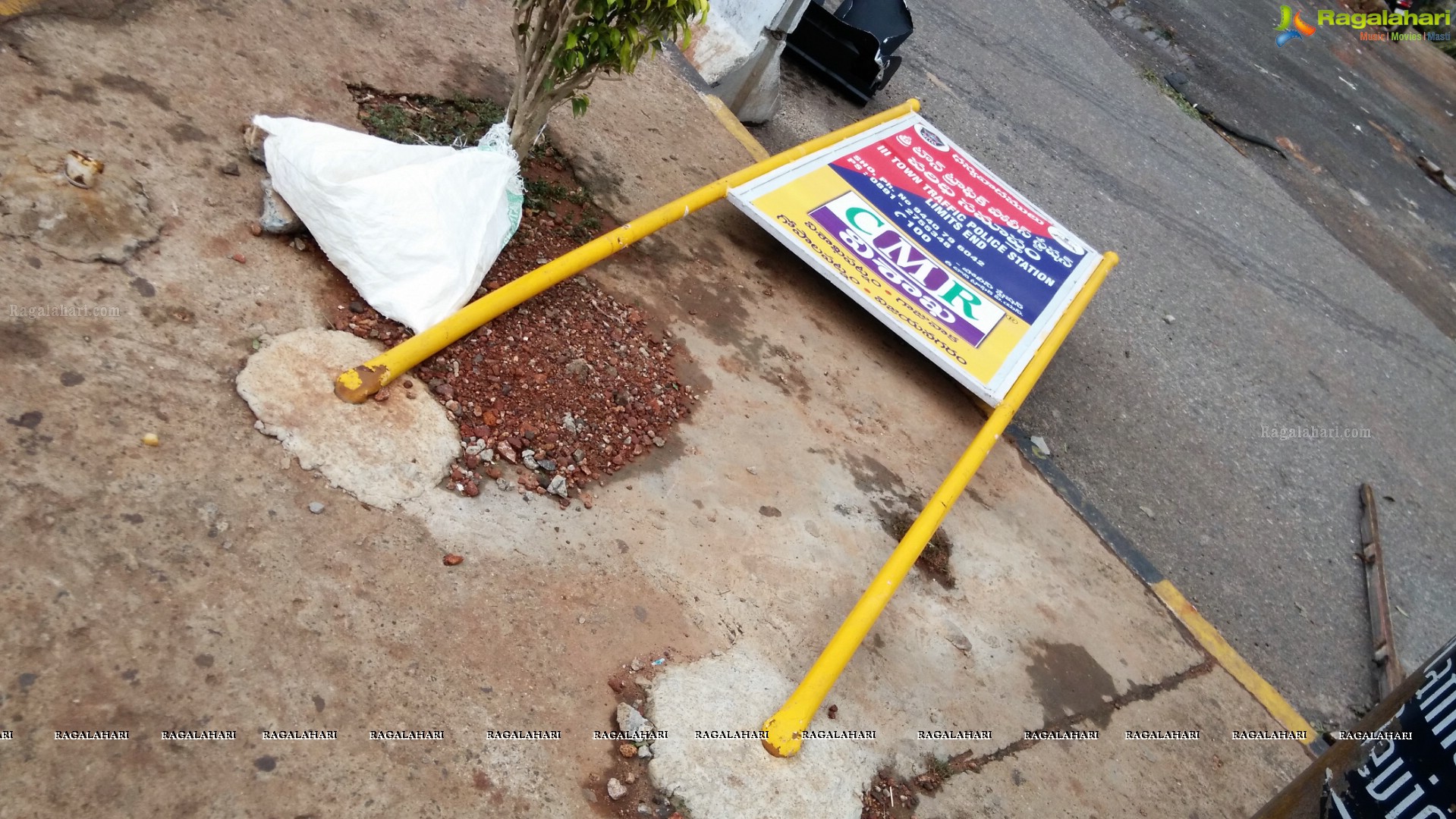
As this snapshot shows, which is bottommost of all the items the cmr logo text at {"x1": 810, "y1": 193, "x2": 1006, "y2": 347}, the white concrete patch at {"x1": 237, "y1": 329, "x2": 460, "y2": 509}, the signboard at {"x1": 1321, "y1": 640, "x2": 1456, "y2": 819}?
the white concrete patch at {"x1": 237, "y1": 329, "x2": 460, "y2": 509}

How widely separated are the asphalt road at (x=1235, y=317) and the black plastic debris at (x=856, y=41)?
0.53 ft

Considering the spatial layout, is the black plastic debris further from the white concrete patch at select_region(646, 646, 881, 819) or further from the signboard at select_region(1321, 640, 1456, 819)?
the signboard at select_region(1321, 640, 1456, 819)

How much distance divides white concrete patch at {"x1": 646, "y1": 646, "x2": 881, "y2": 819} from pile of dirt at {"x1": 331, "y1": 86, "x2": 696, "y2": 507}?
68 centimetres

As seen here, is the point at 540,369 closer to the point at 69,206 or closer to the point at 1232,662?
the point at 69,206

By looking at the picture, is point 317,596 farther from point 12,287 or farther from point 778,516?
point 778,516

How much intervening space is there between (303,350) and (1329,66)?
14493 mm

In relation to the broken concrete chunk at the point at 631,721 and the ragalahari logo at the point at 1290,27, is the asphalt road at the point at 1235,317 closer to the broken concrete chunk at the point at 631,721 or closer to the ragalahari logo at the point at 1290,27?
the ragalahari logo at the point at 1290,27

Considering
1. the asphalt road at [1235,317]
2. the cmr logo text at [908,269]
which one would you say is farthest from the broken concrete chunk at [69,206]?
the asphalt road at [1235,317]

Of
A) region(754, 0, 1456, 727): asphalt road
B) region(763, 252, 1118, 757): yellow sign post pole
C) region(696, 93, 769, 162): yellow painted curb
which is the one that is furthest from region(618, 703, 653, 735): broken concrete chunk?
region(696, 93, 769, 162): yellow painted curb

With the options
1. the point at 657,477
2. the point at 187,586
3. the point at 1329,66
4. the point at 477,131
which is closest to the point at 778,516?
the point at 657,477

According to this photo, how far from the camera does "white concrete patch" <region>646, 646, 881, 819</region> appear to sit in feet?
7.61

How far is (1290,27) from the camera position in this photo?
12820 mm

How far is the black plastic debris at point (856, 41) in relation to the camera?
6227mm

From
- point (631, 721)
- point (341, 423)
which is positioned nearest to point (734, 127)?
point (341, 423)
